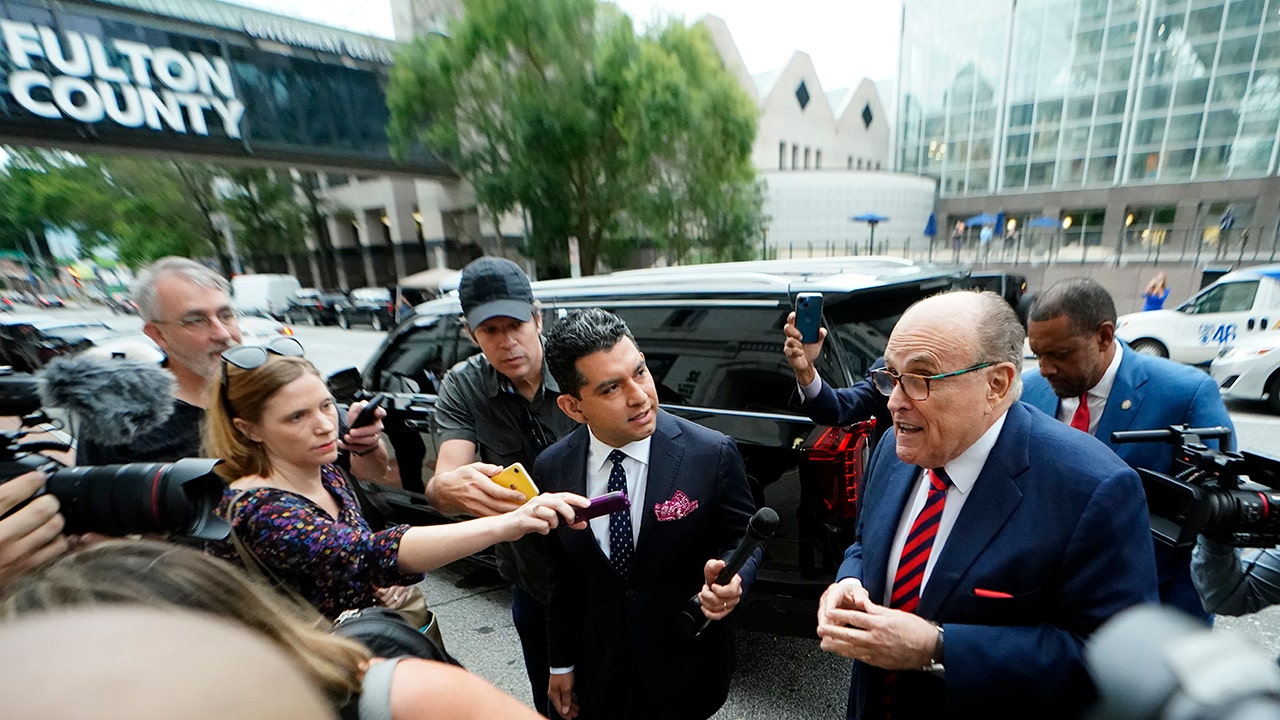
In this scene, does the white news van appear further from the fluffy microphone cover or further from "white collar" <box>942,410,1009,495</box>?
the fluffy microphone cover

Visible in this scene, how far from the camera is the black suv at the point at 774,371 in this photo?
2.31 metres

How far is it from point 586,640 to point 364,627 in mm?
958

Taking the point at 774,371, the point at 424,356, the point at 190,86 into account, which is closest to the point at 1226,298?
the point at 774,371

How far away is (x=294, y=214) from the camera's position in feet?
101

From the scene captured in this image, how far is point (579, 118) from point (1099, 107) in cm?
2689

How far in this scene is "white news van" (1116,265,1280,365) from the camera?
23.0 ft

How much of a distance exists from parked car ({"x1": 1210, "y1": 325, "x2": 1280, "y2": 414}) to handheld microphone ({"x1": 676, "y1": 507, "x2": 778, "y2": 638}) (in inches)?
327

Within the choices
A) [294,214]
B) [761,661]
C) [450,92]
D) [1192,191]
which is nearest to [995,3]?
[1192,191]

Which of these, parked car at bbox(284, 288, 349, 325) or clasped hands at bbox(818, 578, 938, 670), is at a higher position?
Result: clasped hands at bbox(818, 578, 938, 670)

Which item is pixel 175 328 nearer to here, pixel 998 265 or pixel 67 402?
pixel 67 402

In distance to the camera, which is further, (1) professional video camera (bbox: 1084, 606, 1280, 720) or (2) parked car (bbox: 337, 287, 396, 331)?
(2) parked car (bbox: 337, 287, 396, 331)

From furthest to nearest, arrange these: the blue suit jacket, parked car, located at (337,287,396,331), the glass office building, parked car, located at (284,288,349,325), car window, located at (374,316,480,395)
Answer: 1. parked car, located at (284,288,349,325)
2. the glass office building
3. parked car, located at (337,287,396,331)
4. car window, located at (374,316,480,395)
5. the blue suit jacket

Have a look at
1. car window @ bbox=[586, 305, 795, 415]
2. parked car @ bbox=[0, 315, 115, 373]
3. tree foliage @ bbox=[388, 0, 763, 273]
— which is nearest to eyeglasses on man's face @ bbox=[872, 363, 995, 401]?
car window @ bbox=[586, 305, 795, 415]

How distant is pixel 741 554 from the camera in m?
1.34
